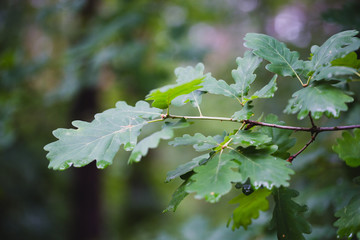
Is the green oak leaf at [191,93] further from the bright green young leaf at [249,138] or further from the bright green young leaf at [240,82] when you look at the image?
the bright green young leaf at [249,138]

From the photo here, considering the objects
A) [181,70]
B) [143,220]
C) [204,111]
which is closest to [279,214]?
[181,70]

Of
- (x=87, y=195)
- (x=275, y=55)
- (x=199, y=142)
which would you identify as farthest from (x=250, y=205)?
(x=87, y=195)

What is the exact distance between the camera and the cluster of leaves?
0.75m

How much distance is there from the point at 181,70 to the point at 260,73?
2.21 metres

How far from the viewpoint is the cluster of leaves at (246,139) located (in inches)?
29.5

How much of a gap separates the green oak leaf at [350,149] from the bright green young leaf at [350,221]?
0.35 ft

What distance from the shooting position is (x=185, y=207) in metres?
7.55

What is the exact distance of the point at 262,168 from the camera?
755 millimetres

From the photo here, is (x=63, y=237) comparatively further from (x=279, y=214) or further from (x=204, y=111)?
(x=279, y=214)

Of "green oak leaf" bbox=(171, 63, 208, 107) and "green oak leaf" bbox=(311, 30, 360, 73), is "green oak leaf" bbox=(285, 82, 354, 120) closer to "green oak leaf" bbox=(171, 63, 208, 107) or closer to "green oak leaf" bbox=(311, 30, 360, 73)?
"green oak leaf" bbox=(311, 30, 360, 73)

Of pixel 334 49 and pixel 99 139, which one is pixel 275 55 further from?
pixel 99 139

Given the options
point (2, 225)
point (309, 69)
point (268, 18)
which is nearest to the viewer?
point (309, 69)

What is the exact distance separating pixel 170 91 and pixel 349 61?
52cm

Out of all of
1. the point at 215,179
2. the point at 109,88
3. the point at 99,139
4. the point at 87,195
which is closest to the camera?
the point at 215,179
